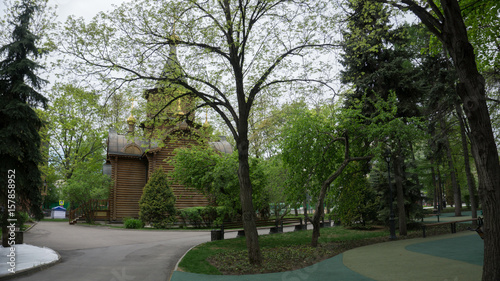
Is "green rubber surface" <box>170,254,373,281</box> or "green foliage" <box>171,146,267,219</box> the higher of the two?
"green foliage" <box>171,146,267,219</box>

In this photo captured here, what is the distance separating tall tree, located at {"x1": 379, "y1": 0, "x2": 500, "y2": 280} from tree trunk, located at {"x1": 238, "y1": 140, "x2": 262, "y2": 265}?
6096 mm

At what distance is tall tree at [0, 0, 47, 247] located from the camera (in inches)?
515

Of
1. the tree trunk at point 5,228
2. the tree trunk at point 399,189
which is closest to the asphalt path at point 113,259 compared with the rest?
the tree trunk at point 5,228

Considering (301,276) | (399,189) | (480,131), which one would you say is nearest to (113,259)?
(301,276)

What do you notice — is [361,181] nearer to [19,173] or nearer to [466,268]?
[466,268]

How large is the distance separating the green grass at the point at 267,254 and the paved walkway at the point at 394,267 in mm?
645

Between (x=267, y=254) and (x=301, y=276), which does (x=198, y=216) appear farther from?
(x=301, y=276)

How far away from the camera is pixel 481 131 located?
19.6ft

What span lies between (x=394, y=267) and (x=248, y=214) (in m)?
4.54

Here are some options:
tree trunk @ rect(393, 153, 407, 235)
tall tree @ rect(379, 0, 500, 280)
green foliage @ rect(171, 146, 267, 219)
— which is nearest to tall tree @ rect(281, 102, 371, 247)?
green foliage @ rect(171, 146, 267, 219)

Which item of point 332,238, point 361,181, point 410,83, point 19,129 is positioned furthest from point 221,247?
point 410,83

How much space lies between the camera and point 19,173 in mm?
13461

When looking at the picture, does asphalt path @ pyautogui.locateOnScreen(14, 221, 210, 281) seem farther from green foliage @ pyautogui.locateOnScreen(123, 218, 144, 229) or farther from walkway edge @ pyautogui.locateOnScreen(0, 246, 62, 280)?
green foliage @ pyautogui.locateOnScreen(123, 218, 144, 229)

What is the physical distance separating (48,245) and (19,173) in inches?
146
